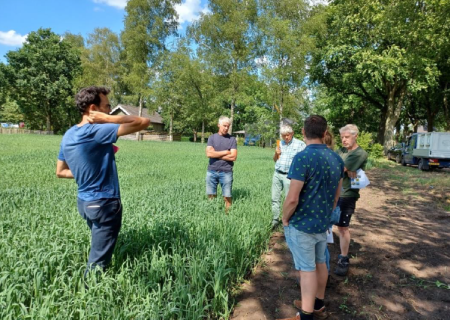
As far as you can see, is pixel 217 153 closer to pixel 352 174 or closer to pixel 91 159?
pixel 352 174

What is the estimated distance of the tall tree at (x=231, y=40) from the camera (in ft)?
90.3

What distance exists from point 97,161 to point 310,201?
1725 millimetres

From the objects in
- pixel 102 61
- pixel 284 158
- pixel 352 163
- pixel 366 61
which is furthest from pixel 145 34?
pixel 352 163

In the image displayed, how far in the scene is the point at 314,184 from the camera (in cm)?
225

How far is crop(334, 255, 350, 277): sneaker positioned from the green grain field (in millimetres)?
978

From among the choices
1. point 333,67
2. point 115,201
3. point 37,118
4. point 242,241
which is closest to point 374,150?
point 333,67

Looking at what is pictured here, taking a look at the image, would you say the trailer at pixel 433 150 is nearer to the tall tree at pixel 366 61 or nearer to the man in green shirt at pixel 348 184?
the tall tree at pixel 366 61

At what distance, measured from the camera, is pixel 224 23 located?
28578 mm

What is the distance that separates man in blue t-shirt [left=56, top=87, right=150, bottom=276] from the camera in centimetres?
213

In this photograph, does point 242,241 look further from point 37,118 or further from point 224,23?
point 37,118

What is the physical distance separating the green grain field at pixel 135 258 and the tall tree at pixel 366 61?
15463 mm

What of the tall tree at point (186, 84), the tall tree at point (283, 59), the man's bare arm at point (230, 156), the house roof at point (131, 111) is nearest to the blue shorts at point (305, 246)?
the man's bare arm at point (230, 156)

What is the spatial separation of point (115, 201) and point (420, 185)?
1114cm

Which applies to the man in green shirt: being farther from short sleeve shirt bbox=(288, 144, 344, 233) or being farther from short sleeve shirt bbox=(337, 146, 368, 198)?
short sleeve shirt bbox=(288, 144, 344, 233)
